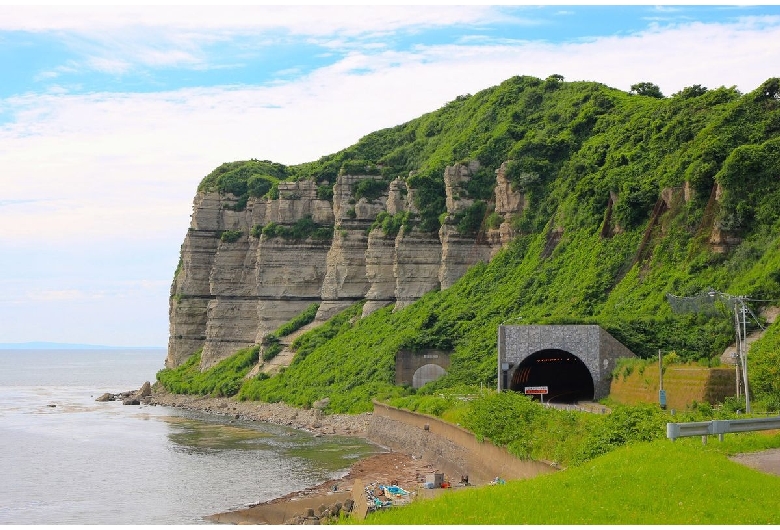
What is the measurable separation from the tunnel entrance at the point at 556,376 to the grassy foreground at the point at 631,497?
31.5 meters

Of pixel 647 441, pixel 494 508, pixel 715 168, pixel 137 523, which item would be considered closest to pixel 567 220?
pixel 715 168

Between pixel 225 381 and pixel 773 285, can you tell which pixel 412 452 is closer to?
pixel 773 285

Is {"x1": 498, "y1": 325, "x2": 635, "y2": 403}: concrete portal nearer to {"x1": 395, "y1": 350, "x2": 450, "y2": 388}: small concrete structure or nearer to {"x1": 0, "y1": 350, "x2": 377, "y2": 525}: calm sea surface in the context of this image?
{"x1": 0, "y1": 350, "x2": 377, "y2": 525}: calm sea surface

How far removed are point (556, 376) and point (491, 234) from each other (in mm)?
27061

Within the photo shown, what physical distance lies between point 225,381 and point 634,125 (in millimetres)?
45486

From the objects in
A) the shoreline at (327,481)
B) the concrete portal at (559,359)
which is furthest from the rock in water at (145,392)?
the concrete portal at (559,359)

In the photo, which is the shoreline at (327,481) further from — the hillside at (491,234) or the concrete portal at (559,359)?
the concrete portal at (559,359)

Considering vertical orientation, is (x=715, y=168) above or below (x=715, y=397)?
above

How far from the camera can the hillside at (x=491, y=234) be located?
5941 centimetres

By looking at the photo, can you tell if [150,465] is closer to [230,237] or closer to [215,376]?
[215,376]

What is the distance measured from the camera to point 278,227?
103750 millimetres

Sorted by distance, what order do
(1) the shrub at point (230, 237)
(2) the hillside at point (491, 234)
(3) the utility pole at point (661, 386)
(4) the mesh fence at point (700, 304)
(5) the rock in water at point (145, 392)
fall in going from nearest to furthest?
(3) the utility pole at point (661, 386) → (4) the mesh fence at point (700, 304) → (2) the hillside at point (491, 234) → (5) the rock in water at point (145, 392) → (1) the shrub at point (230, 237)

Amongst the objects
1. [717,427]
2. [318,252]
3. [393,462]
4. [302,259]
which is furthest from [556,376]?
[302,259]

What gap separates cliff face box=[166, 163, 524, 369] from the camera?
88.1m
